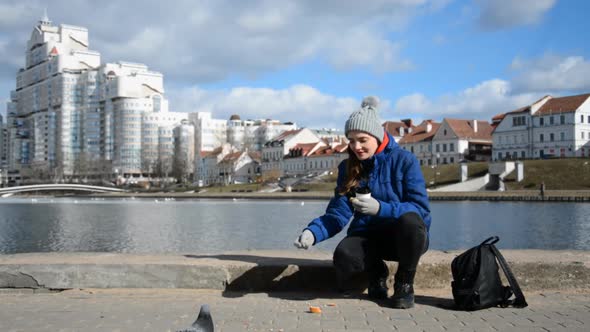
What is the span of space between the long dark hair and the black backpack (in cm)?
108

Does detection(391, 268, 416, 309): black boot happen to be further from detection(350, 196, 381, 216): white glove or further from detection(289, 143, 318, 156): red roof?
detection(289, 143, 318, 156): red roof

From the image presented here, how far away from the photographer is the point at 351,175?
4.96m

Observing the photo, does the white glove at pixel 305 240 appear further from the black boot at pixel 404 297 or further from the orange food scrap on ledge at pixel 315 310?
the black boot at pixel 404 297

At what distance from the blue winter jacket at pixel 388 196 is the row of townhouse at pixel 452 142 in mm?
81894

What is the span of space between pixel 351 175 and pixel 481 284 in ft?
4.48

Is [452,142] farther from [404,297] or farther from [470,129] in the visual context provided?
[404,297]

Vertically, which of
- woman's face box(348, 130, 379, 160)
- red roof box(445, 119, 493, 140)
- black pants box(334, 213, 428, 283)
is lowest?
black pants box(334, 213, 428, 283)

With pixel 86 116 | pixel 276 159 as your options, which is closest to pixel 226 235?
pixel 276 159

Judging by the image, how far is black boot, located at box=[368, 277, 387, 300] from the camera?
4.96 meters

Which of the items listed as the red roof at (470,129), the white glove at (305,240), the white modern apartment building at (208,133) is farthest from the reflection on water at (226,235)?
the white modern apartment building at (208,133)

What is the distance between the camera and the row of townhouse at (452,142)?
84.8 metres

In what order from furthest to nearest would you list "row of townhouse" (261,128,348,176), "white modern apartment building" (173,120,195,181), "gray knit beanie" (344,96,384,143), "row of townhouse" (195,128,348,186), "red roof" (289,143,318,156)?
"white modern apartment building" (173,120,195,181) < "red roof" (289,143,318,156) < "row of townhouse" (195,128,348,186) < "row of townhouse" (261,128,348,176) < "gray knit beanie" (344,96,384,143)

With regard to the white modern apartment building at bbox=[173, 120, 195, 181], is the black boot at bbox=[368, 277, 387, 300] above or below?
below

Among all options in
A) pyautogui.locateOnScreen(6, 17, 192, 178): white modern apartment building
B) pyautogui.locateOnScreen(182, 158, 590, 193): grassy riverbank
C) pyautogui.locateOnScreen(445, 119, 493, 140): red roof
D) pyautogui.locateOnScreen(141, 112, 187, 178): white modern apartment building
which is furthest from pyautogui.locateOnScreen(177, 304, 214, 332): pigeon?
pyautogui.locateOnScreen(141, 112, 187, 178): white modern apartment building
